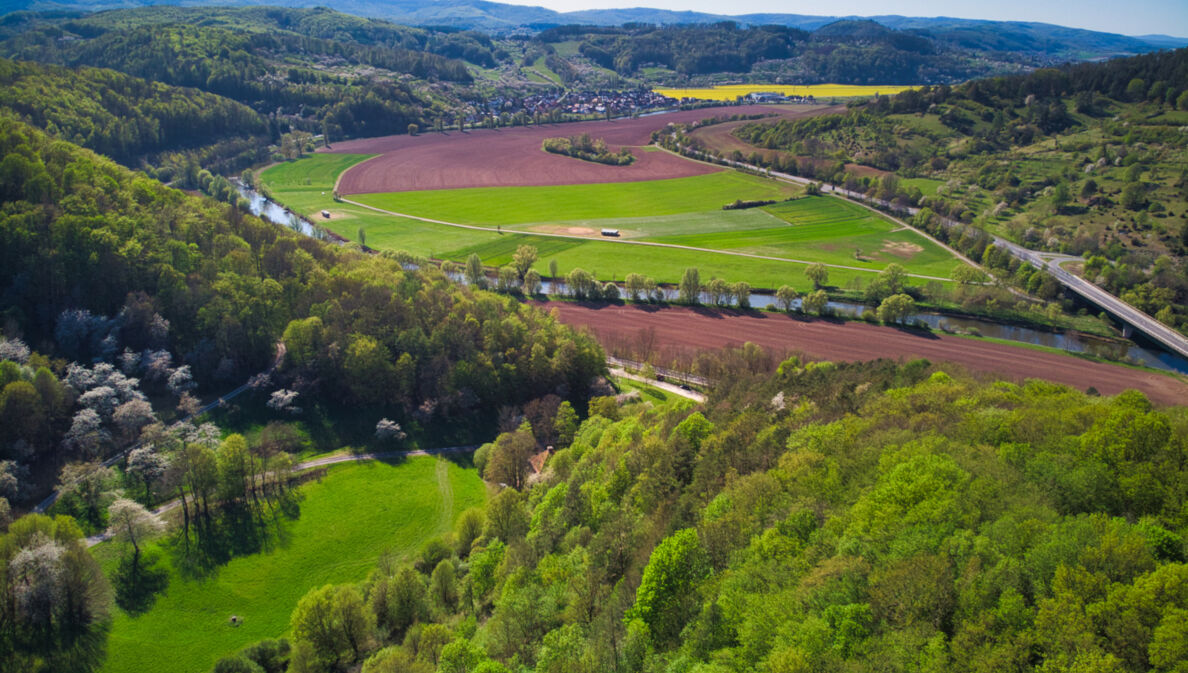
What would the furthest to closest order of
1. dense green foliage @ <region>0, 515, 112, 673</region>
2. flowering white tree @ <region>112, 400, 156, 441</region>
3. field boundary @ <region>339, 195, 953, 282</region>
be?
field boundary @ <region>339, 195, 953, 282</region>, flowering white tree @ <region>112, 400, 156, 441</region>, dense green foliage @ <region>0, 515, 112, 673</region>

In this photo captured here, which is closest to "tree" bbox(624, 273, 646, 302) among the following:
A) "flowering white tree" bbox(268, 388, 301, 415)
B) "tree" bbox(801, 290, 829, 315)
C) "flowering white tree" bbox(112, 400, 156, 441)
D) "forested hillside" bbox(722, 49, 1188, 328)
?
"tree" bbox(801, 290, 829, 315)

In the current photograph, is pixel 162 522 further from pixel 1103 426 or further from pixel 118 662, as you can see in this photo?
pixel 1103 426

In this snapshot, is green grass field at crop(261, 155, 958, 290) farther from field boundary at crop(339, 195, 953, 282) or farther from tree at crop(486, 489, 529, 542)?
tree at crop(486, 489, 529, 542)

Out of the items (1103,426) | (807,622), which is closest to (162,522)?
(807,622)

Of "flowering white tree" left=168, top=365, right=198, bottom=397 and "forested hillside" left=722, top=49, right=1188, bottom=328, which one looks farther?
"forested hillside" left=722, top=49, right=1188, bottom=328

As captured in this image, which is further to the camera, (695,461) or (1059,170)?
(1059,170)

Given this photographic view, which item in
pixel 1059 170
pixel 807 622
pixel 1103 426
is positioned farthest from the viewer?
pixel 1059 170

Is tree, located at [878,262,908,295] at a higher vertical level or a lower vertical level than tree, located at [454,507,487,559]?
higher
